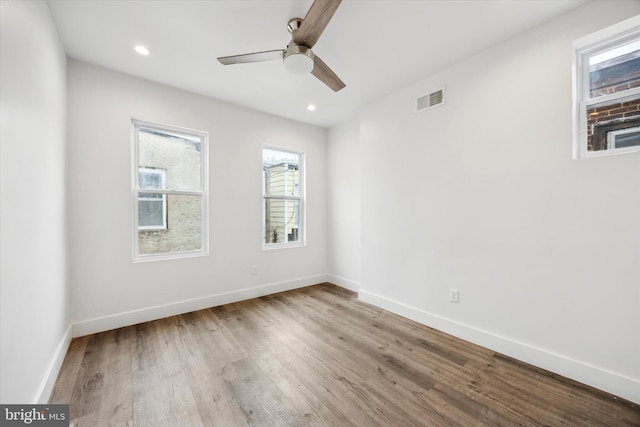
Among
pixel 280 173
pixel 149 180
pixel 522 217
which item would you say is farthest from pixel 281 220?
pixel 522 217

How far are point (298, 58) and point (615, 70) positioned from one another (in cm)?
232

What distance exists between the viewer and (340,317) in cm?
305

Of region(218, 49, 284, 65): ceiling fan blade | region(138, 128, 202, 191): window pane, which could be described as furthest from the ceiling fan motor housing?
region(138, 128, 202, 191): window pane

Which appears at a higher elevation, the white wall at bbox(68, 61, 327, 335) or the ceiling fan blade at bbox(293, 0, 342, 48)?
the ceiling fan blade at bbox(293, 0, 342, 48)

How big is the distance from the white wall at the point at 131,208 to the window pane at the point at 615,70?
134 inches

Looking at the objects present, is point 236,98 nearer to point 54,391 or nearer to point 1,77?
point 1,77

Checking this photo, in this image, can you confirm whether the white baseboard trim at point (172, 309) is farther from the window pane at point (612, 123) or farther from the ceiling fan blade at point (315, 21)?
the window pane at point (612, 123)

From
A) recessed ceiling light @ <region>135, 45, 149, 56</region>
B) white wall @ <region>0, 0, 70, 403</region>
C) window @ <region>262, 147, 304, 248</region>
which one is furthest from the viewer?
window @ <region>262, 147, 304, 248</region>

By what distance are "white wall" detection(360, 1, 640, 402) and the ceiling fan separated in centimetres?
147

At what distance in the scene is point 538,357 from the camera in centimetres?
207

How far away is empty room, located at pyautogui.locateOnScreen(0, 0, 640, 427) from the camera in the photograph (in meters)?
1.62

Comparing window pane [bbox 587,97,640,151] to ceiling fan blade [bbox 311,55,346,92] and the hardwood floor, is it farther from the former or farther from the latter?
→ ceiling fan blade [bbox 311,55,346,92]

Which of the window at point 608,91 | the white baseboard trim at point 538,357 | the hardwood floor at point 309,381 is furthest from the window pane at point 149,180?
the window at point 608,91

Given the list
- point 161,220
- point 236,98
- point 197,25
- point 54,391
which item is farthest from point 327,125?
point 54,391
